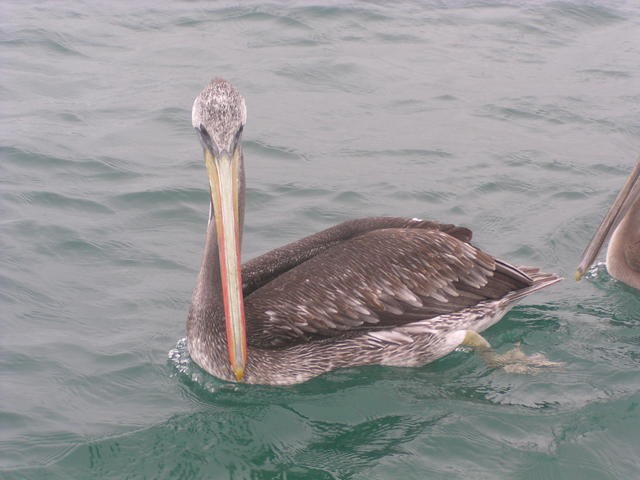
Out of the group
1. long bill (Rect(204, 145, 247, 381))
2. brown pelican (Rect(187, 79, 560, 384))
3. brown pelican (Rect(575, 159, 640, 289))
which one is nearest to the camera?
long bill (Rect(204, 145, 247, 381))

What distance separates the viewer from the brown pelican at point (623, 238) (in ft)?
18.3

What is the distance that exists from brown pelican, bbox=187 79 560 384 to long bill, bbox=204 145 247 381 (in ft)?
0.68

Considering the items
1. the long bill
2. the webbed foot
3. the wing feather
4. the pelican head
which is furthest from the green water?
the pelican head

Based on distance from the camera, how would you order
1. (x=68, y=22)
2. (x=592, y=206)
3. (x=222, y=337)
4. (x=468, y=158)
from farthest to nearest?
(x=68, y=22) < (x=468, y=158) < (x=592, y=206) < (x=222, y=337)

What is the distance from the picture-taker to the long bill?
4320mm

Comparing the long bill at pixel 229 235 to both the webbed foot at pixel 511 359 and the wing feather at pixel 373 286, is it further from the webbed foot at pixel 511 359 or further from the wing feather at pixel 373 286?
the webbed foot at pixel 511 359

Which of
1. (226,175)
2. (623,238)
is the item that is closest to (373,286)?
(226,175)

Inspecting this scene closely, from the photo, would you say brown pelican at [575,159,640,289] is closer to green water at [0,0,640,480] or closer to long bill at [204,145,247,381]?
green water at [0,0,640,480]

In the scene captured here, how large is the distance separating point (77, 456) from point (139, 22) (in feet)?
25.2

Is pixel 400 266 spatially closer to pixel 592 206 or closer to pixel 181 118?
pixel 592 206

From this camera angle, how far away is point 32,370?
16.2 feet

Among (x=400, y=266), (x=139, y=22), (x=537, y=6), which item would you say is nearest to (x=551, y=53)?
(x=537, y=6)

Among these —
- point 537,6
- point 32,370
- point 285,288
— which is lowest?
point 32,370

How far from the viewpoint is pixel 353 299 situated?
16.3 ft
